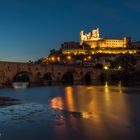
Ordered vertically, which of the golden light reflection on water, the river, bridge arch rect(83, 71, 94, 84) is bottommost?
the river

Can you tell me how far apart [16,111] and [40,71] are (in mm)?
51697

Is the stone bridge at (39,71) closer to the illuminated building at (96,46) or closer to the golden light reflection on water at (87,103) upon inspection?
the golden light reflection on water at (87,103)

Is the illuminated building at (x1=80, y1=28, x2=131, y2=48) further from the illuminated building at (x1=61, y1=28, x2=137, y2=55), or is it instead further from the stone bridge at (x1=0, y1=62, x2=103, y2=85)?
the stone bridge at (x1=0, y1=62, x2=103, y2=85)

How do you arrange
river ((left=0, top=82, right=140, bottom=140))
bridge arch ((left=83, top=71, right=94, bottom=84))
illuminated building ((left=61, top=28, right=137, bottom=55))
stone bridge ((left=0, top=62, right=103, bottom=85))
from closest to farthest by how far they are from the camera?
river ((left=0, top=82, right=140, bottom=140))
stone bridge ((left=0, top=62, right=103, bottom=85))
bridge arch ((left=83, top=71, right=94, bottom=84))
illuminated building ((left=61, top=28, right=137, bottom=55))

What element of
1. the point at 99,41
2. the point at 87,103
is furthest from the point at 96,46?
the point at 87,103

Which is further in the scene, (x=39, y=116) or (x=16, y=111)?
(x=16, y=111)

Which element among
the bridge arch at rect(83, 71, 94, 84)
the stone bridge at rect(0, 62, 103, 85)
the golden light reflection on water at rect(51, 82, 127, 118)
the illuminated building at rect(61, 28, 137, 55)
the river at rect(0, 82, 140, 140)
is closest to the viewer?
the river at rect(0, 82, 140, 140)

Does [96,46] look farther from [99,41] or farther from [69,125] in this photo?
[69,125]

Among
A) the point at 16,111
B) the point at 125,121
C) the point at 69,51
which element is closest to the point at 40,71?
the point at 16,111

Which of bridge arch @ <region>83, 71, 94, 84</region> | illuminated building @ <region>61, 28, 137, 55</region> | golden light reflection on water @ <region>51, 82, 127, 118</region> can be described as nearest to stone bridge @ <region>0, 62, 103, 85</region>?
bridge arch @ <region>83, 71, 94, 84</region>

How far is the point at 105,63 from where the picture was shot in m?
127

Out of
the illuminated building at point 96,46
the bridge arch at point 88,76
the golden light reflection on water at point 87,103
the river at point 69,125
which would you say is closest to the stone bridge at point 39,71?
the bridge arch at point 88,76

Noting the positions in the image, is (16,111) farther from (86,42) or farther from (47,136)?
(86,42)

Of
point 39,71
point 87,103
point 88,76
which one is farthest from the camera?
point 88,76
